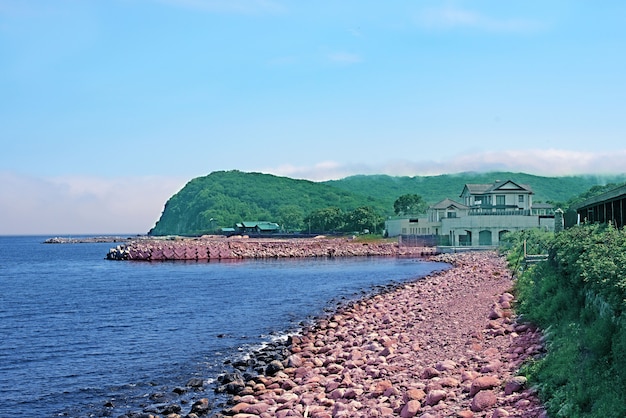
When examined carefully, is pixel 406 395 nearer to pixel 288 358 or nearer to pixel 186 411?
pixel 186 411

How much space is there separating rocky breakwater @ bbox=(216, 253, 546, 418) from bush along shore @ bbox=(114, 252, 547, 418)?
0.07 feet

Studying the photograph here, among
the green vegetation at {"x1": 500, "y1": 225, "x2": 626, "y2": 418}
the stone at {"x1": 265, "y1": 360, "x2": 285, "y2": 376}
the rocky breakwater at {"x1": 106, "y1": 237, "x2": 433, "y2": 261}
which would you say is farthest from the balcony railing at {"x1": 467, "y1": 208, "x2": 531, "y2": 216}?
the stone at {"x1": 265, "y1": 360, "x2": 285, "y2": 376}

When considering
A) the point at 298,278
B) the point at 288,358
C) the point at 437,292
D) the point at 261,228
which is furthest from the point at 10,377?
the point at 261,228

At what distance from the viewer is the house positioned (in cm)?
7256

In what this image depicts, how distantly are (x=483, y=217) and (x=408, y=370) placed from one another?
6191cm

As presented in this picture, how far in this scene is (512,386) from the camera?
34.7ft

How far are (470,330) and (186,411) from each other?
7.60 meters

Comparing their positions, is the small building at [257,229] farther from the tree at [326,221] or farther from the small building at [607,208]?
the small building at [607,208]

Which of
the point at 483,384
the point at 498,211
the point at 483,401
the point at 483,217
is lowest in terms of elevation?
the point at 483,401

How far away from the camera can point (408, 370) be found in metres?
13.8

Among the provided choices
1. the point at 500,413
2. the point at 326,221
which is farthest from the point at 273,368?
the point at 326,221

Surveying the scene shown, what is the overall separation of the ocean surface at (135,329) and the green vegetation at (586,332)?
27.5ft

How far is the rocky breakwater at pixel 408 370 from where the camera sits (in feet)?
35.7

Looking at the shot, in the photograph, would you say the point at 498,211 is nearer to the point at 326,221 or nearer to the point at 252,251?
the point at 252,251
